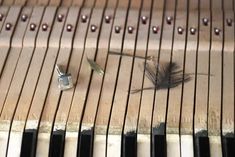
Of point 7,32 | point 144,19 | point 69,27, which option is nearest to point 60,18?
point 69,27

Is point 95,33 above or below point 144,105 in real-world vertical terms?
above

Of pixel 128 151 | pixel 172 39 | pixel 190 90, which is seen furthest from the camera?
pixel 172 39

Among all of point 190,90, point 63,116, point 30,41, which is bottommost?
point 63,116

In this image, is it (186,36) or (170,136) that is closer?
(170,136)

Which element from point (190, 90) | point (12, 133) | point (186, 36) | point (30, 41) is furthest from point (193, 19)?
point (12, 133)

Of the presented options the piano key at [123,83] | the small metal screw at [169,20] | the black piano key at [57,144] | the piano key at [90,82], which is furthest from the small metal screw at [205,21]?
the black piano key at [57,144]

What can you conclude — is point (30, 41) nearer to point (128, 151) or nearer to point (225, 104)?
point (128, 151)

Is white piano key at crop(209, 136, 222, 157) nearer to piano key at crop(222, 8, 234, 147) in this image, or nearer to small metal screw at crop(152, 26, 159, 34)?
→ piano key at crop(222, 8, 234, 147)
